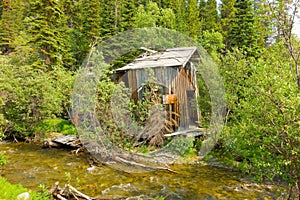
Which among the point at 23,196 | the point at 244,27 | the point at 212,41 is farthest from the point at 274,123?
the point at 212,41

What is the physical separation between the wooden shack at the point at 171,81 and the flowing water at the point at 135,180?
3.83m

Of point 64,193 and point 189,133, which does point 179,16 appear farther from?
point 64,193

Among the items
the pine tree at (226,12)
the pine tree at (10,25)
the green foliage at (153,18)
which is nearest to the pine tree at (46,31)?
the green foliage at (153,18)

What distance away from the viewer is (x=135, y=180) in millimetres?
9344

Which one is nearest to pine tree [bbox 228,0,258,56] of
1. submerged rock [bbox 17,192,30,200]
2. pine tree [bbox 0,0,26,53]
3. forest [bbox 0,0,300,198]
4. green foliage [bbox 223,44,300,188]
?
forest [bbox 0,0,300,198]

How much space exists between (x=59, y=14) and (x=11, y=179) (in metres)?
16.8

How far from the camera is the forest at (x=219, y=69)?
5914mm

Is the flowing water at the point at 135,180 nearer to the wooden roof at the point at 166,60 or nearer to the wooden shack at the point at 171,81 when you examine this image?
the wooden shack at the point at 171,81

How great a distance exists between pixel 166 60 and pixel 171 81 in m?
1.22

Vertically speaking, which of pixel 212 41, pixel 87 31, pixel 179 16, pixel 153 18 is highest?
pixel 179 16

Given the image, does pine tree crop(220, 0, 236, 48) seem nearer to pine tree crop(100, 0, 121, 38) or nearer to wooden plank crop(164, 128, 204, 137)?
pine tree crop(100, 0, 121, 38)

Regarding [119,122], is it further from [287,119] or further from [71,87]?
[287,119]

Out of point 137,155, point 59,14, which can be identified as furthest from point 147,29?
point 137,155

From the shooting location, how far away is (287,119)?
552 cm
